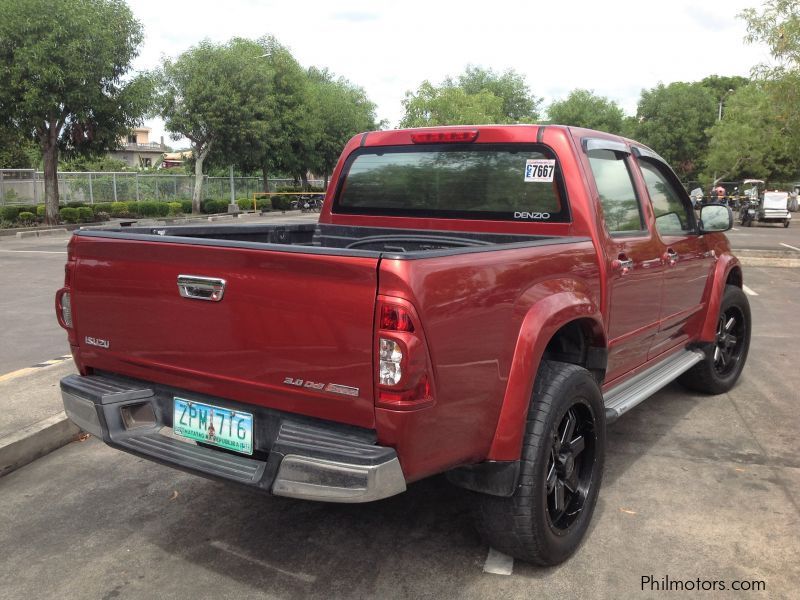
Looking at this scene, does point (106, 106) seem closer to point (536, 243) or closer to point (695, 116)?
point (536, 243)

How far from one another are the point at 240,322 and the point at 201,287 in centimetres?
22

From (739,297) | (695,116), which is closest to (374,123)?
(695,116)

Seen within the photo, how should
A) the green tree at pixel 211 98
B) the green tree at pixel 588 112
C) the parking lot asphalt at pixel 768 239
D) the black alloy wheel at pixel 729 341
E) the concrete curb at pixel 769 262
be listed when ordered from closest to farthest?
the black alloy wheel at pixel 729 341 → the concrete curb at pixel 769 262 → the parking lot asphalt at pixel 768 239 → the green tree at pixel 211 98 → the green tree at pixel 588 112

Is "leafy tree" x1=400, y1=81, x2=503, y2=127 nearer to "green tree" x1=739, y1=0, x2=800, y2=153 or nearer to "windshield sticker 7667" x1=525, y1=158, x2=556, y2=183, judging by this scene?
"green tree" x1=739, y1=0, x2=800, y2=153

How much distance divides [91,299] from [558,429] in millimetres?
2108

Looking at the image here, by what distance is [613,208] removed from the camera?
3891mm

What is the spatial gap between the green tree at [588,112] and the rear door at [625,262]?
72.1 meters

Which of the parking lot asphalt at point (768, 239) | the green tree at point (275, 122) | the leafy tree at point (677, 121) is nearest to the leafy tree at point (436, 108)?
the green tree at point (275, 122)

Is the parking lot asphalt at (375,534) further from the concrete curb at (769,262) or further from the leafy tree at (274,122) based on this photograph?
the leafy tree at (274,122)

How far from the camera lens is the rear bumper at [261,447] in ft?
7.67

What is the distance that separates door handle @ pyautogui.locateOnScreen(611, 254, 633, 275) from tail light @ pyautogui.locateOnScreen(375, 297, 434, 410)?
1684 mm

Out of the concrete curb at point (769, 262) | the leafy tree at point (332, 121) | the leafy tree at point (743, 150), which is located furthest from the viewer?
the leafy tree at point (332, 121)

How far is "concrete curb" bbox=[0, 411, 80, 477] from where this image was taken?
405 cm

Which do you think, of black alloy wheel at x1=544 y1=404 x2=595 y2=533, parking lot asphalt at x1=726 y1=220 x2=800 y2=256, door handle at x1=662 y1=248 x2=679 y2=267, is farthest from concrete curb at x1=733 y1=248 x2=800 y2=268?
black alloy wheel at x1=544 y1=404 x2=595 y2=533
